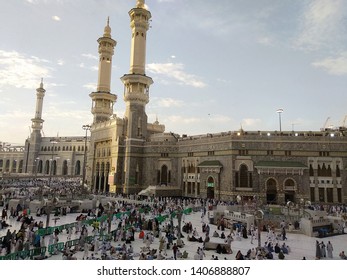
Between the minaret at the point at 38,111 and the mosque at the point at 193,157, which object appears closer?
the mosque at the point at 193,157

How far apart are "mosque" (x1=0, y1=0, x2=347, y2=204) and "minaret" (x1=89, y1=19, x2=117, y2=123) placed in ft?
0.65

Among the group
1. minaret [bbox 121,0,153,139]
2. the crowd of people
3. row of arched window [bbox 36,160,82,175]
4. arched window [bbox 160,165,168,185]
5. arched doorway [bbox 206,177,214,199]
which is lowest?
the crowd of people

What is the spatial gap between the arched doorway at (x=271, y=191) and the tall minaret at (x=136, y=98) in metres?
19.4

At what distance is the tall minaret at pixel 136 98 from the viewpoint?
4222 cm

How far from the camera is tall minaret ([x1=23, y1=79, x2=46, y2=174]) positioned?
84.5 meters

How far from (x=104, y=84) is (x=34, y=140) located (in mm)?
44535

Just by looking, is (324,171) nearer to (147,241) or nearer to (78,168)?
(147,241)

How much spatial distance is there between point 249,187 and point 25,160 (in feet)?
256

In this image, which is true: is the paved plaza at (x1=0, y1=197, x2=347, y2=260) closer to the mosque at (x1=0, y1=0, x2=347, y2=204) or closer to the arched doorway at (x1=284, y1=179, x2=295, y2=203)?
the mosque at (x1=0, y1=0, x2=347, y2=204)

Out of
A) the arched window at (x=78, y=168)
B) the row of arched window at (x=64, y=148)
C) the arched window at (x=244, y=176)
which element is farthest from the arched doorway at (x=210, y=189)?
the arched window at (x=78, y=168)

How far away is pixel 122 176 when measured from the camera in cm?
4341

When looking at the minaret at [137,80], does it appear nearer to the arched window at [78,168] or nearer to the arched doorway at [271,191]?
the arched doorway at [271,191]

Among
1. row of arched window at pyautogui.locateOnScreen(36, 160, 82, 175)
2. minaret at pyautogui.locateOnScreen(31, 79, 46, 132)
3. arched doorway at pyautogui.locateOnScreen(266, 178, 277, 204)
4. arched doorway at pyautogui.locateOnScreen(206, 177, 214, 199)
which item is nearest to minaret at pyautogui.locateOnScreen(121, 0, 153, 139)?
arched doorway at pyautogui.locateOnScreen(206, 177, 214, 199)

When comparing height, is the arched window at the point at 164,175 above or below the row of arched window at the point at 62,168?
below
